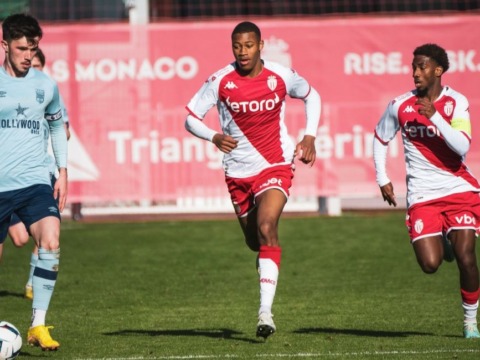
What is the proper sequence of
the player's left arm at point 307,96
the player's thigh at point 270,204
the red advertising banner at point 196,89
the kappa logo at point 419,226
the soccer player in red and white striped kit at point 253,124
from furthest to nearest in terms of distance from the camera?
the red advertising banner at point 196,89 → the player's left arm at point 307,96 → the soccer player in red and white striped kit at point 253,124 → the kappa logo at point 419,226 → the player's thigh at point 270,204

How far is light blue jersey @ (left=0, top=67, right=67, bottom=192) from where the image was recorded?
339 inches

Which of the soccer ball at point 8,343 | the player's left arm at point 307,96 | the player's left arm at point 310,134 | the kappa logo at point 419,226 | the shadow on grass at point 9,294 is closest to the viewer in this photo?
the soccer ball at point 8,343

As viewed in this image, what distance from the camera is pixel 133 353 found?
8.72 metres

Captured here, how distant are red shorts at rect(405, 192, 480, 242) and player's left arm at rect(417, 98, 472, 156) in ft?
1.25

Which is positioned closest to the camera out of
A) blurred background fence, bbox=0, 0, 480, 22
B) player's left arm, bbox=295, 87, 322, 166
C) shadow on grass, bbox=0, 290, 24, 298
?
player's left arm, bbox=295, 87, 322, 166

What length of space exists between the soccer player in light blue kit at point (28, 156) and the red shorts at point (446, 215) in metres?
2.82

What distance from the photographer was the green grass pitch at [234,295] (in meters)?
8.97

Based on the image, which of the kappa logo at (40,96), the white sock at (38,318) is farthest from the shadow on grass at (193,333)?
the kappa logo at (40,96)

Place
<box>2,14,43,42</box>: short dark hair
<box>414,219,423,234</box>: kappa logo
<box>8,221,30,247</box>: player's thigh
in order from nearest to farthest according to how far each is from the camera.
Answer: <box>2,14,43,42</box>: short dark hair
<box>414,219,423,234</box>: kappa logo
<box>8,221,30,247</box>: player's thigh

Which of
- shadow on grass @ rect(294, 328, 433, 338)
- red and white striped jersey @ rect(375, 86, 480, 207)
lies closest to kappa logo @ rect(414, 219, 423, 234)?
red and white striped jersey @ rect(375, 86, 480, 207)

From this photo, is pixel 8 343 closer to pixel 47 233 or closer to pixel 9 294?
pixel 47 233

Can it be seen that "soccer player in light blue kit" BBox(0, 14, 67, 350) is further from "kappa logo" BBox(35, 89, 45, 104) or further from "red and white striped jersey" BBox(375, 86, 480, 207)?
"red and white striped jersey" BBox(375, 86, 480, 207)

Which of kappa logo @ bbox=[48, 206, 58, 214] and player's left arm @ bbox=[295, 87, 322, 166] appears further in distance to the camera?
player's left arm @ bbox=[295, 87, 322, 166]

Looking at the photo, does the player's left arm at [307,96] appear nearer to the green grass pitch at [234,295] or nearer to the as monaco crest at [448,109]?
the as monaco crest at [448,109]
